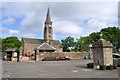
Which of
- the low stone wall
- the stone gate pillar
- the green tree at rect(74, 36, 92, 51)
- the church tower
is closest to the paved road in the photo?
the stone gate pillar

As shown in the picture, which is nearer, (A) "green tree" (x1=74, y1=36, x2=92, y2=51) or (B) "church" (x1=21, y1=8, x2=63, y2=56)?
(A) "green tree" (x1=74, y1=36, x2=92, y2=51)

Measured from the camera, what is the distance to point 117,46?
8006 cm

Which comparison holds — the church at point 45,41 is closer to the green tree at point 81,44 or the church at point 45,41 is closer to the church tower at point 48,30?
the church tower at point 48,30

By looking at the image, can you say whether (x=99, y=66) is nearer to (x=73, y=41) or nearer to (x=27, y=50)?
(x=73, y=41)

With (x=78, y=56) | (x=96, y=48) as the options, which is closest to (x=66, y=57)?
(x=78, y=56)

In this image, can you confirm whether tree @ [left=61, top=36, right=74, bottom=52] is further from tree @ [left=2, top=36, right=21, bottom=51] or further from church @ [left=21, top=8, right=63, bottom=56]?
tree @ [left=2, top=36, right=21, bottom=51]

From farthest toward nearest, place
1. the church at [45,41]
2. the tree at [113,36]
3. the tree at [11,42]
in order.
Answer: the church at [45,41]
the tree at [11,42]
the tree at [113,36]

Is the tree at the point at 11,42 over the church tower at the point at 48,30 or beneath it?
beneath

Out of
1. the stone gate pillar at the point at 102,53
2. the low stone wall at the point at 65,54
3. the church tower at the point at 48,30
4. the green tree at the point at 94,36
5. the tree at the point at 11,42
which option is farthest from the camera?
the church tower at the point at 48,30

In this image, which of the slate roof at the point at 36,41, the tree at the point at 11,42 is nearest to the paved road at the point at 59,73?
the tree at the point at 11,42

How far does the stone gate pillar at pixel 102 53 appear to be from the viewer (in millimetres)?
23469

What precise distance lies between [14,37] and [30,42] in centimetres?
863

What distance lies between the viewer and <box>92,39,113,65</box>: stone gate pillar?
23.5 metres

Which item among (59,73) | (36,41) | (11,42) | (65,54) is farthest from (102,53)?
(36,41)
